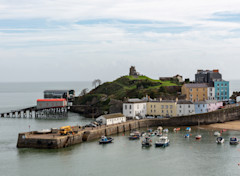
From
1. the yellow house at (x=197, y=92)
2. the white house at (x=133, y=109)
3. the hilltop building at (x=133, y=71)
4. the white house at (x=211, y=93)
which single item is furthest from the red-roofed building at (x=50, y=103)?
the hilltop building at (x=133, y=71)

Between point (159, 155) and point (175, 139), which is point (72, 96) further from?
point (159, 155)

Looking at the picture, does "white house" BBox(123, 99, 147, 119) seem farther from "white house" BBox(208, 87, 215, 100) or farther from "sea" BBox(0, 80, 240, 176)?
"white house" BBox(208, 87, 215, 100)

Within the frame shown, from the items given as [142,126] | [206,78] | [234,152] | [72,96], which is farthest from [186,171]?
[72,96]

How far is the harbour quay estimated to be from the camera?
67562mm

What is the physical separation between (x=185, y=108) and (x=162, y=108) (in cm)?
591

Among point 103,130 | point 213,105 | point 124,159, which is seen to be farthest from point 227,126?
point 124,159

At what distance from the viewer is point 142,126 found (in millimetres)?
94312

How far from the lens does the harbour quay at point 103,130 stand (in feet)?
222

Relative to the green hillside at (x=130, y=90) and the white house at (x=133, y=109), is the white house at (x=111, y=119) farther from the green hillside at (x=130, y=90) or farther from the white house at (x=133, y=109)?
the green hillside at (x=130, y=90)

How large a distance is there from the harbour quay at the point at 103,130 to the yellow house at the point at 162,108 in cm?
589

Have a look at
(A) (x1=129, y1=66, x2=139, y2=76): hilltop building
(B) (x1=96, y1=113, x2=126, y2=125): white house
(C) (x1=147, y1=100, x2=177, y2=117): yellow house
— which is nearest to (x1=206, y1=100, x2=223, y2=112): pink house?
(C) (x1=147, y1=100, x2=177, y2=117): yellow house

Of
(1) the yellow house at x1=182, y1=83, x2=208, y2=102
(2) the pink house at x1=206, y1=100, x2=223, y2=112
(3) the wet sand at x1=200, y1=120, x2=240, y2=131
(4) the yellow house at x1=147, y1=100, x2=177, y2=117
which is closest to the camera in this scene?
(3) the wet sand at x1=200, y1=120, x2=240, y2=131

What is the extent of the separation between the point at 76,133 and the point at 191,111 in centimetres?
3873

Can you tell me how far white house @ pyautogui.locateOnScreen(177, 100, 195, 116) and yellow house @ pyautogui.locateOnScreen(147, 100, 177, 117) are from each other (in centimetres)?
104
